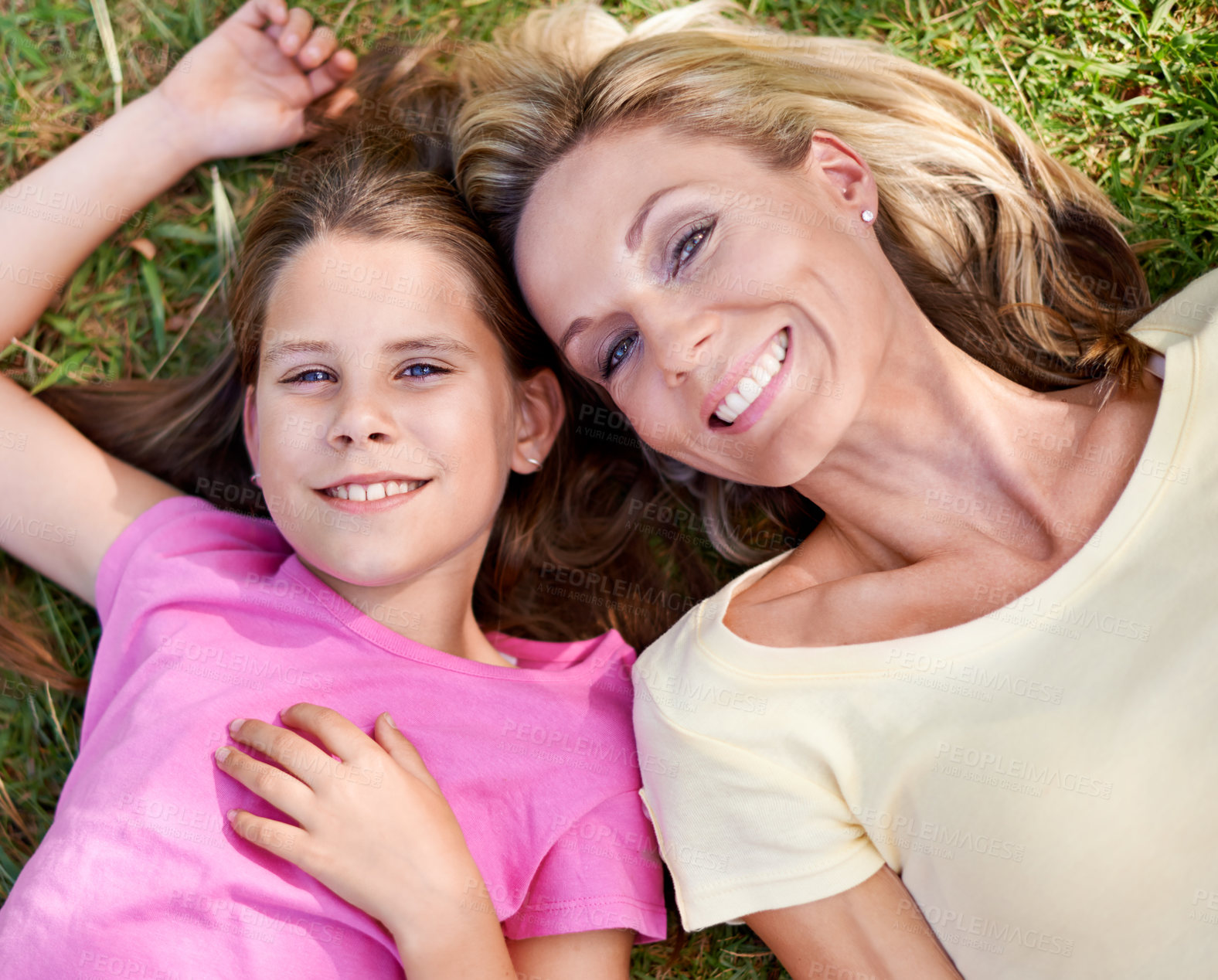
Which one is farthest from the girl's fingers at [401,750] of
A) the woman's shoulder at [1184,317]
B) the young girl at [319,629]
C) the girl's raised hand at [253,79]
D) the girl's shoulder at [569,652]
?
the woman's shoulder at [1184,317]

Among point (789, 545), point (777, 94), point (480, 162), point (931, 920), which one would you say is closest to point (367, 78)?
point (480, 162)

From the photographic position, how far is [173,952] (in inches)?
89.3

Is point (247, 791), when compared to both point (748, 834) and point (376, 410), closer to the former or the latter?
point (376, 410)

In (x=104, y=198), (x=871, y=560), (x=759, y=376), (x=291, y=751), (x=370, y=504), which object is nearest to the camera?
(x=759, y=376)

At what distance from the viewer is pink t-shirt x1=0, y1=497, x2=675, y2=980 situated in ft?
7.52

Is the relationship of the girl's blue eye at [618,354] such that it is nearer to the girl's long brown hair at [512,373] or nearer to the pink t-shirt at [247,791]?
the girl's long brown hair at [512,373]

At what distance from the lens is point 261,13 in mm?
3061

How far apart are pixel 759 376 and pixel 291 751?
4.67 ft

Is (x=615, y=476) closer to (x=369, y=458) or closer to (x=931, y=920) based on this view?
(x=369, y=458)

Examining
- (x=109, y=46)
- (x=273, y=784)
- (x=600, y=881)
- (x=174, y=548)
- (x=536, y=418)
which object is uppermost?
(x=109, y=46)

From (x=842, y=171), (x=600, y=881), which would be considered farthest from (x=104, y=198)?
(x=600, y=881)

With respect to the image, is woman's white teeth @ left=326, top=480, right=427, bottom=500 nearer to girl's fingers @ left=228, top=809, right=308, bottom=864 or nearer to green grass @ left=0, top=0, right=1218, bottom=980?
girl's fingers @ left=228, top=809, right=308, bottom=864

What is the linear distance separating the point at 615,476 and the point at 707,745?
3.85ft

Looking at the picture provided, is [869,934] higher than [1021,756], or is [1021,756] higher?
[1021,756]
